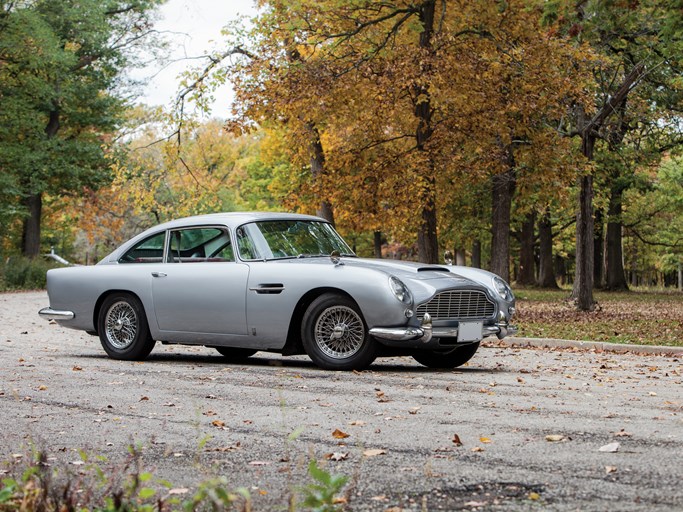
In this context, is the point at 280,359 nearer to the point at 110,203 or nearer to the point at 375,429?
the point at 375,429

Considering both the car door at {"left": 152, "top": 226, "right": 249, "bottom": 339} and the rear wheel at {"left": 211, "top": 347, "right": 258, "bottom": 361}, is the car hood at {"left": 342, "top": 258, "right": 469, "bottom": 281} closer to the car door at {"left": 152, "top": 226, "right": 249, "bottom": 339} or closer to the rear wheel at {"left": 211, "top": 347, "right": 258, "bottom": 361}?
the car door at {"left": 152, "top": 226, "right": 249, "bottom": 339}

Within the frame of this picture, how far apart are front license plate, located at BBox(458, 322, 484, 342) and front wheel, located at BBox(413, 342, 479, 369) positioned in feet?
Result: 2.18

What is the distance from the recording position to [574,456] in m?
5.75

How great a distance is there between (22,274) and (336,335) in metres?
30.8

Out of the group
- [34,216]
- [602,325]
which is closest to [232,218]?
[602,325]

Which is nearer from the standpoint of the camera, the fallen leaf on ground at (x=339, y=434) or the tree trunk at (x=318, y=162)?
the fallen leaf on ground at (x=339, y=434)

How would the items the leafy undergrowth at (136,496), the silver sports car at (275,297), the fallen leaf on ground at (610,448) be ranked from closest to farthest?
the leafy undergrowth at (136,496)
the fallen leaf on ground at (610,448)
the silver sports car at (275,297)

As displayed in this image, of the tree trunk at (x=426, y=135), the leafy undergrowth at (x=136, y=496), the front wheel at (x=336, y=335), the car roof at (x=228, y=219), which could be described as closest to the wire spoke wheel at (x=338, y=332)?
the front wheel at (x=336, y=335)

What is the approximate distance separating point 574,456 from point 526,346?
9359 millimetres

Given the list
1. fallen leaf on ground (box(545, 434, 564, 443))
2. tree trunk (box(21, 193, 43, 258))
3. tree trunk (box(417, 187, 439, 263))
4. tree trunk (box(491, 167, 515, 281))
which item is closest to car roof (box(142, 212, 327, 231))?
fallen leaf on ground (box(545, 434, 564, 443))

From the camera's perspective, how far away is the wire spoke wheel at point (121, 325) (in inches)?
470

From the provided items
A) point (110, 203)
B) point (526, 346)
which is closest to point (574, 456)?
point (526, 346)

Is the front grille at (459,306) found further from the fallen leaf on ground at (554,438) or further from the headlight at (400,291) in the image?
the fallen leaf on ground at (554,438)

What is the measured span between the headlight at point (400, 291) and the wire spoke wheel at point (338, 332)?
528mm
